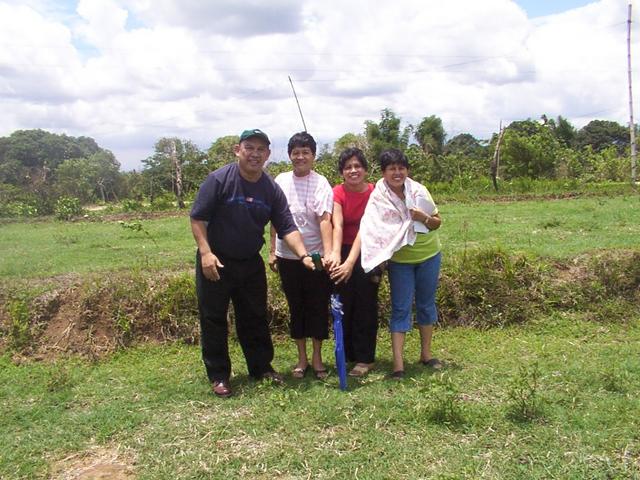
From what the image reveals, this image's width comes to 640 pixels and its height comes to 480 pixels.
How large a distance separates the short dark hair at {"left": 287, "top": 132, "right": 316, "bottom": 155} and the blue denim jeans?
1064 millimetres

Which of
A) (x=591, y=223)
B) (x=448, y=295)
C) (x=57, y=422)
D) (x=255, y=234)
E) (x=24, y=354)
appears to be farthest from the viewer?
(x=591, y=223)

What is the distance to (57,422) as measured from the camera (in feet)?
12.4

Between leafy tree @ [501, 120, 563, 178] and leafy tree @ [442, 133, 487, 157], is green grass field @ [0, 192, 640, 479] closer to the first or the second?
leafy tree @ [501, 120, 563, 178]

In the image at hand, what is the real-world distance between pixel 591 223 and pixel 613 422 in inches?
266

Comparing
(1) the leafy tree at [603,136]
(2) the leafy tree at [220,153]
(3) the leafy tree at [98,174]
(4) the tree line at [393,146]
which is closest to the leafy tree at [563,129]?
(4) the tree line at [393,146]

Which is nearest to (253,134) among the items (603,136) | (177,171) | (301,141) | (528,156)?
(301,141)

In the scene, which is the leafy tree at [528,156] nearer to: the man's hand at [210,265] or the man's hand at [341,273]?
the man's hand at [341,273]

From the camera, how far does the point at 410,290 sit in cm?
425

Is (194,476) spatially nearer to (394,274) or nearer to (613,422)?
(394,274)

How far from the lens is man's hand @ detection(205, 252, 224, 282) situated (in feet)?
12.5

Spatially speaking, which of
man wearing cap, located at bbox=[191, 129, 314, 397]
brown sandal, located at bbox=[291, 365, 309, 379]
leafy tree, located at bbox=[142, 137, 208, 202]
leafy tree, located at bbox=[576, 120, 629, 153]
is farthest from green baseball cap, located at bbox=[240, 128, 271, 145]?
leafy tree, located at bbox=[576, 120, 629, 153]

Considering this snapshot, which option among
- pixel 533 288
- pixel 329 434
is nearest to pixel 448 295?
pixel 533 288

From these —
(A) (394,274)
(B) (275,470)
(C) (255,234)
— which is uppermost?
(C) (255,234)

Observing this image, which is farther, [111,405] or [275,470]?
[111,405]
